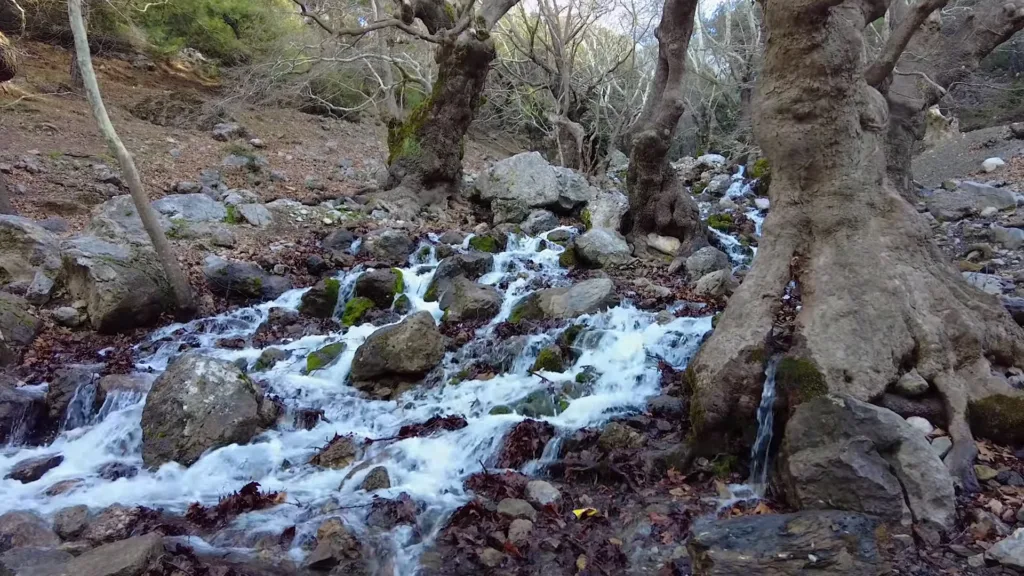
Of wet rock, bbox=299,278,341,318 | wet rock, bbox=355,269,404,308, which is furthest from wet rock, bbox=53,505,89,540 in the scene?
wet rock, bbox=355,269,404,308

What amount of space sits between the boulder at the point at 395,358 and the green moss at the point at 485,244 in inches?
175

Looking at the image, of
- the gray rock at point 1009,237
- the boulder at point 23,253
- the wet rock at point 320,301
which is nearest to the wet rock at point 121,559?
the wet rock at point 320,301

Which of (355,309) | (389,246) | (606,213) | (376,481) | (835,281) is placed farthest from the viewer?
(606,213)

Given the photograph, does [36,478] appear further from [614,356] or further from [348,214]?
[348,214]

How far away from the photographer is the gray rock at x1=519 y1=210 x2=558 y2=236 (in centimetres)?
1283

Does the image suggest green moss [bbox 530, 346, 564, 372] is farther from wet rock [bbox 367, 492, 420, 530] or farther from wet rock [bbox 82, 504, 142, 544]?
wet rock [bbox 82, 504, 142, 544]

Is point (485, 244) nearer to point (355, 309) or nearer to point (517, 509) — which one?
point (355, 309)

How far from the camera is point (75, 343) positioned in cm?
804

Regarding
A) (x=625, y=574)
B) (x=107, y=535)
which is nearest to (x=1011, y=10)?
(x=625, y=574)

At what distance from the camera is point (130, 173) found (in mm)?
8195

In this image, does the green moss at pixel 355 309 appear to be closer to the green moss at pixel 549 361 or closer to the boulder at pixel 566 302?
the boulder at pixel 566 302

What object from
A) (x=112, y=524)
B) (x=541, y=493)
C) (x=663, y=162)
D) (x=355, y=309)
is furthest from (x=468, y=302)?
(x=112, y=524)

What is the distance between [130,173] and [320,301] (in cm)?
306

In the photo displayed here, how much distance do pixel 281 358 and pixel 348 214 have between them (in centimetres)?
585
